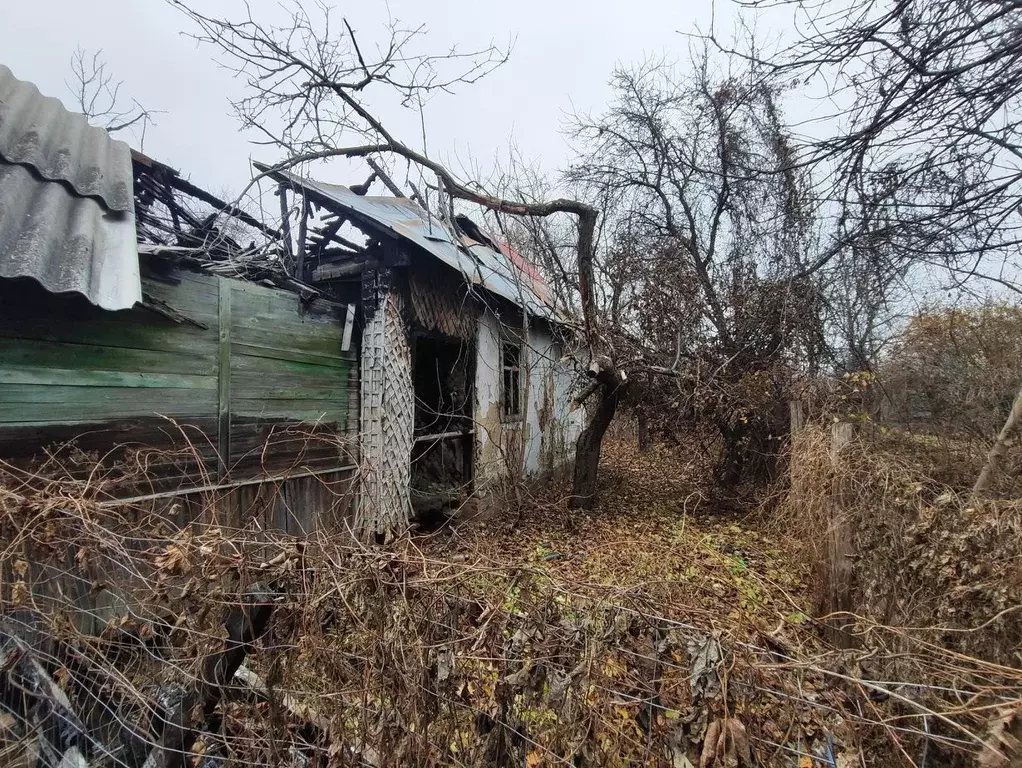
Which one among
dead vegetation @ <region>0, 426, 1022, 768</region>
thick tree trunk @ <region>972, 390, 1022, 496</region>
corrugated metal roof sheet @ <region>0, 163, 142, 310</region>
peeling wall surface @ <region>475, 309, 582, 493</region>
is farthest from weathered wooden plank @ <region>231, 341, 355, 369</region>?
thick tree trunk @ <region>972, 390, 1022, 496</region>

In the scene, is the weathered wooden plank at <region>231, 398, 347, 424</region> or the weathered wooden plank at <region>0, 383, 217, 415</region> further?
the weathered wooden plank at <region>231, 398, 347, 424</region>

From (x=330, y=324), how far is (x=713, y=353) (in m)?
5.97

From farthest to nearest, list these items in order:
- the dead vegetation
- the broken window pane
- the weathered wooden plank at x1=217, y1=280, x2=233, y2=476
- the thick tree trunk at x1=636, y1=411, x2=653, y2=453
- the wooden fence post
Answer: the thick tree trunk at x1=636, y1=411, x2=653, y2=453 < the broken window pane < the weathered wooden plank at x1=217, y1=280, x2=233, y2=476 < the wooden fence post < the dead vegetation

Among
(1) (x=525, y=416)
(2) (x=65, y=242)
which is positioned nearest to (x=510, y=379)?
(1) (x=525, y=416)

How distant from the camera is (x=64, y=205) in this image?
3227 mm

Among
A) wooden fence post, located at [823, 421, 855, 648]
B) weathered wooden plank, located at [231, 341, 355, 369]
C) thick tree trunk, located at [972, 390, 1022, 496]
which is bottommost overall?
wooden fence post, located at [823, 421, 855, 648]

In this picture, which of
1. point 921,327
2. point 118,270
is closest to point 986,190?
point 921,327

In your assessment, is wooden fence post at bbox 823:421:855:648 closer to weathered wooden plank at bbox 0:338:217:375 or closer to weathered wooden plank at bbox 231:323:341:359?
weathered wooden plank at bbox 231:323:341:359

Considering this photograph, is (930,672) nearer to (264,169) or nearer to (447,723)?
(447,723)

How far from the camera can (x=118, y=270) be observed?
9.73 ft

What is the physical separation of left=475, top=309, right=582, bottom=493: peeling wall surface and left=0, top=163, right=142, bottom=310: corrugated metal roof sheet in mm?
3535

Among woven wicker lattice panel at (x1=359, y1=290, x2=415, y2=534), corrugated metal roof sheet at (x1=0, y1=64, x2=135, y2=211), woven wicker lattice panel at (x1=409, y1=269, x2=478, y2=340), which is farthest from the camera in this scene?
woven wicker lattice panel at (x1=409, y1=269, x2=478, y2=340)

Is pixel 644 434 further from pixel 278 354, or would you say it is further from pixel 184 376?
pixel 184 376

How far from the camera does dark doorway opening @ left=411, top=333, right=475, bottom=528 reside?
708 cm
